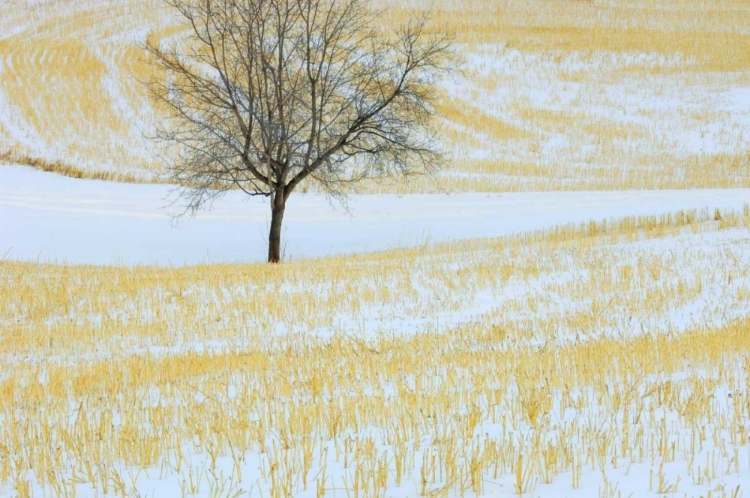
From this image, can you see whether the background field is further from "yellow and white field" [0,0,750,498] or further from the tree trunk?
the tree trunk

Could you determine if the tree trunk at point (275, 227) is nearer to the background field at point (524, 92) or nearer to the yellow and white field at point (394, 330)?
the yellow and white field at point (394, 330)

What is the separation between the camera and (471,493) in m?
3.86

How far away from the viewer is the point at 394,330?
31.9 feet

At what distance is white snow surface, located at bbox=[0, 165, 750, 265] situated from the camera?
20875 millimetres

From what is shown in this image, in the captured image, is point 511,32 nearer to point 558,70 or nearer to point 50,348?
point 558,70

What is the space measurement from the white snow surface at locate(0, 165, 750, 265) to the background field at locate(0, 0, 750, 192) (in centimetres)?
224

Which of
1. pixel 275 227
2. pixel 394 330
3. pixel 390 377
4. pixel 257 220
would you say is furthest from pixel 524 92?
pixel 390 377

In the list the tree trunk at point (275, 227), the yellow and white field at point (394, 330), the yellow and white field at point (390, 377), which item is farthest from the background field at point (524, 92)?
the yellow and white field at point (390, 377)

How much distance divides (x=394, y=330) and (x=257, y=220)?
1450 centimetres

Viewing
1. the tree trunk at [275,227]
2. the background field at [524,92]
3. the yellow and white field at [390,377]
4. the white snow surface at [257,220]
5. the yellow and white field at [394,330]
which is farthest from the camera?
the background field at [524,92]

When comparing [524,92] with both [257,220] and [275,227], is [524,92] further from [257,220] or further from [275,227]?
[275,227]

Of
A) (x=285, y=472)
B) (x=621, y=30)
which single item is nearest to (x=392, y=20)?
(x=621, y=30)

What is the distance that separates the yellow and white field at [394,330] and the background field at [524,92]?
0.29 metres

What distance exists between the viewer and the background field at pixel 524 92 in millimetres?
29453
